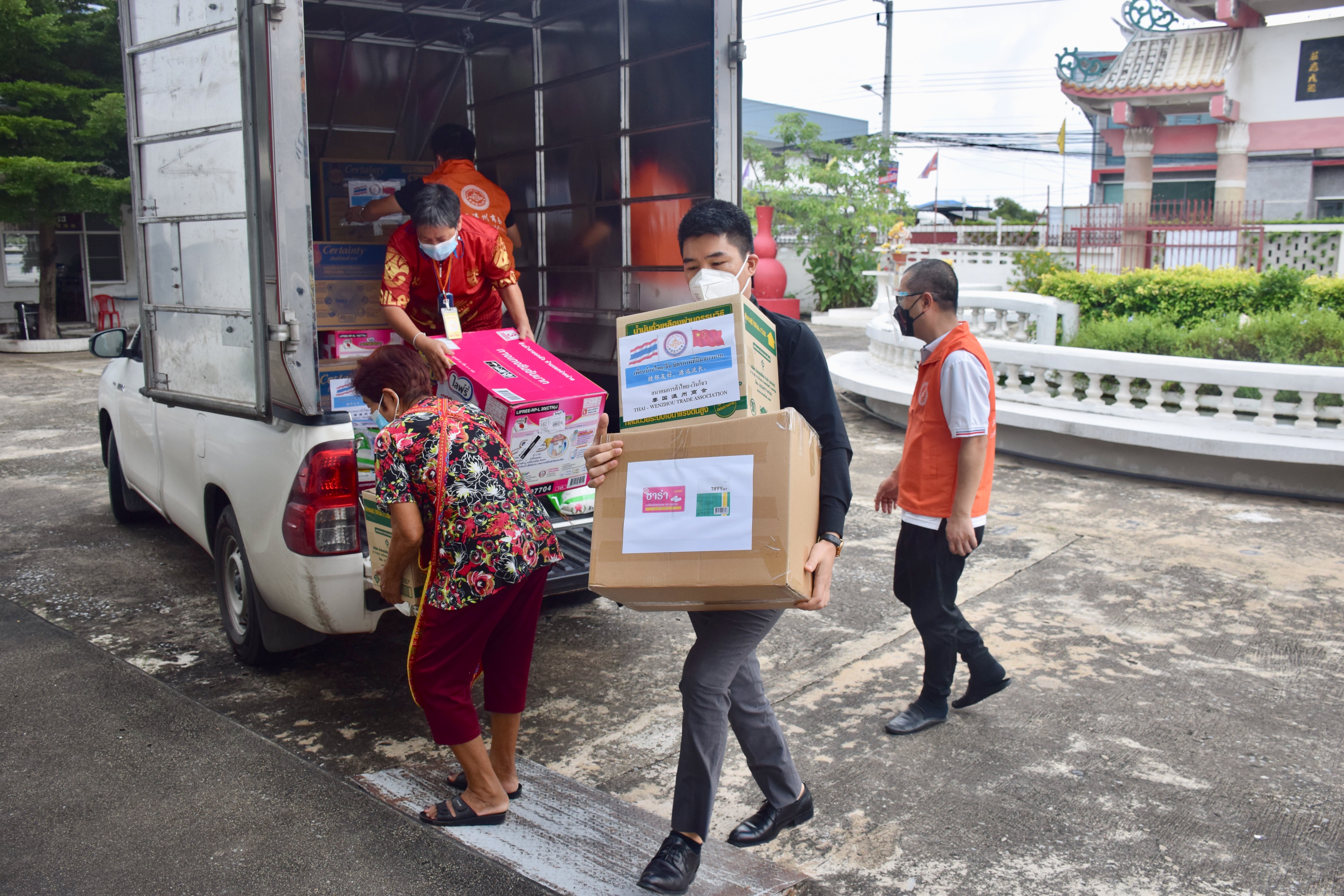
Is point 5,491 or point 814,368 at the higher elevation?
point 814,368

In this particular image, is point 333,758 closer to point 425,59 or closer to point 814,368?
point 814,368

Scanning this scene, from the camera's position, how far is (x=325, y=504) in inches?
140

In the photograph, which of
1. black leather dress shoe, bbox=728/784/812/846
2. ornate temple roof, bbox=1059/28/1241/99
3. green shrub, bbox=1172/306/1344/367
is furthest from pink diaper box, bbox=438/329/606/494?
ornate temple roof, bbox=1059/28/1241/99

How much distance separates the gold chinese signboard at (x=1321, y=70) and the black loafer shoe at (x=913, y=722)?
53.0 feet

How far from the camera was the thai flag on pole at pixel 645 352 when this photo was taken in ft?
8.34

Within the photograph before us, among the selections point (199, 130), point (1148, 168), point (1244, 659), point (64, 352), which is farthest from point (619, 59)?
point (1148, 168)

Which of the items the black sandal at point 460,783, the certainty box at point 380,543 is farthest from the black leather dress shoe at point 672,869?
the certainty box at point 380,543

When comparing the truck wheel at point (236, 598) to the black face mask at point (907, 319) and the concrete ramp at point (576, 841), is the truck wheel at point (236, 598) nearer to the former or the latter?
the concrete ramp at point (576, 841)

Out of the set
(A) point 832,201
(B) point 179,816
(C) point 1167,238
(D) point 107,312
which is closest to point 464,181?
(B) point 179,816

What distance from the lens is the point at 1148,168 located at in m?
18.6

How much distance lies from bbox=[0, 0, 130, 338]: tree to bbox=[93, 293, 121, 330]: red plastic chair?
1401mm

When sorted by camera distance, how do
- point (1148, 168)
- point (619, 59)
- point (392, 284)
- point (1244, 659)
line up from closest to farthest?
point (1244, 659)
point (392, 284)
point (619, 59)
point (1148, 168)

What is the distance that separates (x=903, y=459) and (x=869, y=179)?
751 inches

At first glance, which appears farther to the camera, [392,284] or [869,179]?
[869,179]
